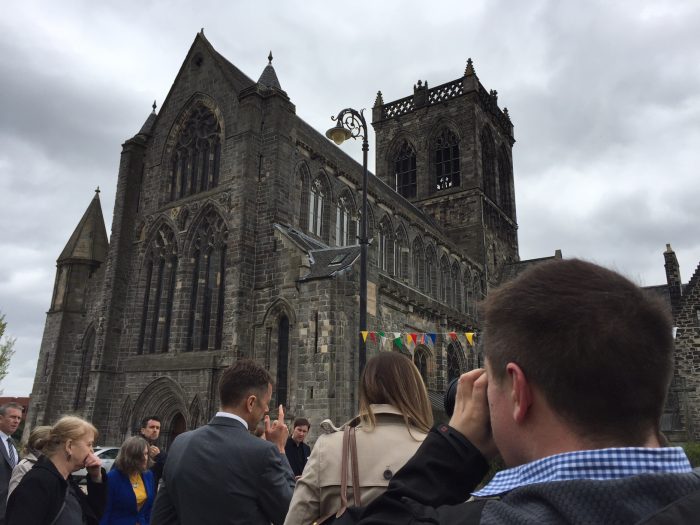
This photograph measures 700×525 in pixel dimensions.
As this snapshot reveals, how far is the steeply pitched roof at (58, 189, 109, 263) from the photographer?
23547mm

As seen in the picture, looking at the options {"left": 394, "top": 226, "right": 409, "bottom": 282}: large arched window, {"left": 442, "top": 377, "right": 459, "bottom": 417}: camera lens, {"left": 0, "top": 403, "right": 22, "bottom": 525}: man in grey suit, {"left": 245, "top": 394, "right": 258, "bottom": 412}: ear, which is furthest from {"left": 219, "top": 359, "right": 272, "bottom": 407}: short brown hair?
{"left": 394, "top": 226, "right": 409, "bottom": 282}: large arched window

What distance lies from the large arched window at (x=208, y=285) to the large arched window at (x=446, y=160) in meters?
22.7

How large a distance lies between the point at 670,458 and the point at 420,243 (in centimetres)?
2758

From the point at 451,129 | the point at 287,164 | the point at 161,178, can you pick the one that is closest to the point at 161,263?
the point at 161,178

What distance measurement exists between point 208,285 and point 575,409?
18586 millimetres

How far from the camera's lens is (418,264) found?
2780cm

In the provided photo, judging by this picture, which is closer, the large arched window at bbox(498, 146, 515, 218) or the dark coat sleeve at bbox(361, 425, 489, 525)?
the dark coat sleeve at bbox(361, 425, 489, 525)

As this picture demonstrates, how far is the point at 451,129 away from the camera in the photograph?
3878 centimetres

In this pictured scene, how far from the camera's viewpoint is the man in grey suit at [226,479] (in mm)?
2906

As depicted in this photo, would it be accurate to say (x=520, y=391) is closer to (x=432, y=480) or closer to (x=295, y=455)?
(x=432, y=480)

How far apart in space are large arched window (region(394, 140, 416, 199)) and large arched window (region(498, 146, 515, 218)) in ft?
22.1

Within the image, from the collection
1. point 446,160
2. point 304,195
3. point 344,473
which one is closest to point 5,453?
point 344,473

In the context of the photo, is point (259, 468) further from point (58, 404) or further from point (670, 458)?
point (58, 404)

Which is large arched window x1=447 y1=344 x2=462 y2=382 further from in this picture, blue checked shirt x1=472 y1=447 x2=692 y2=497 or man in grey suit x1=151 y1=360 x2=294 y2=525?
blue checked shirt x1=472 y1=447 x2=692 y2=497
